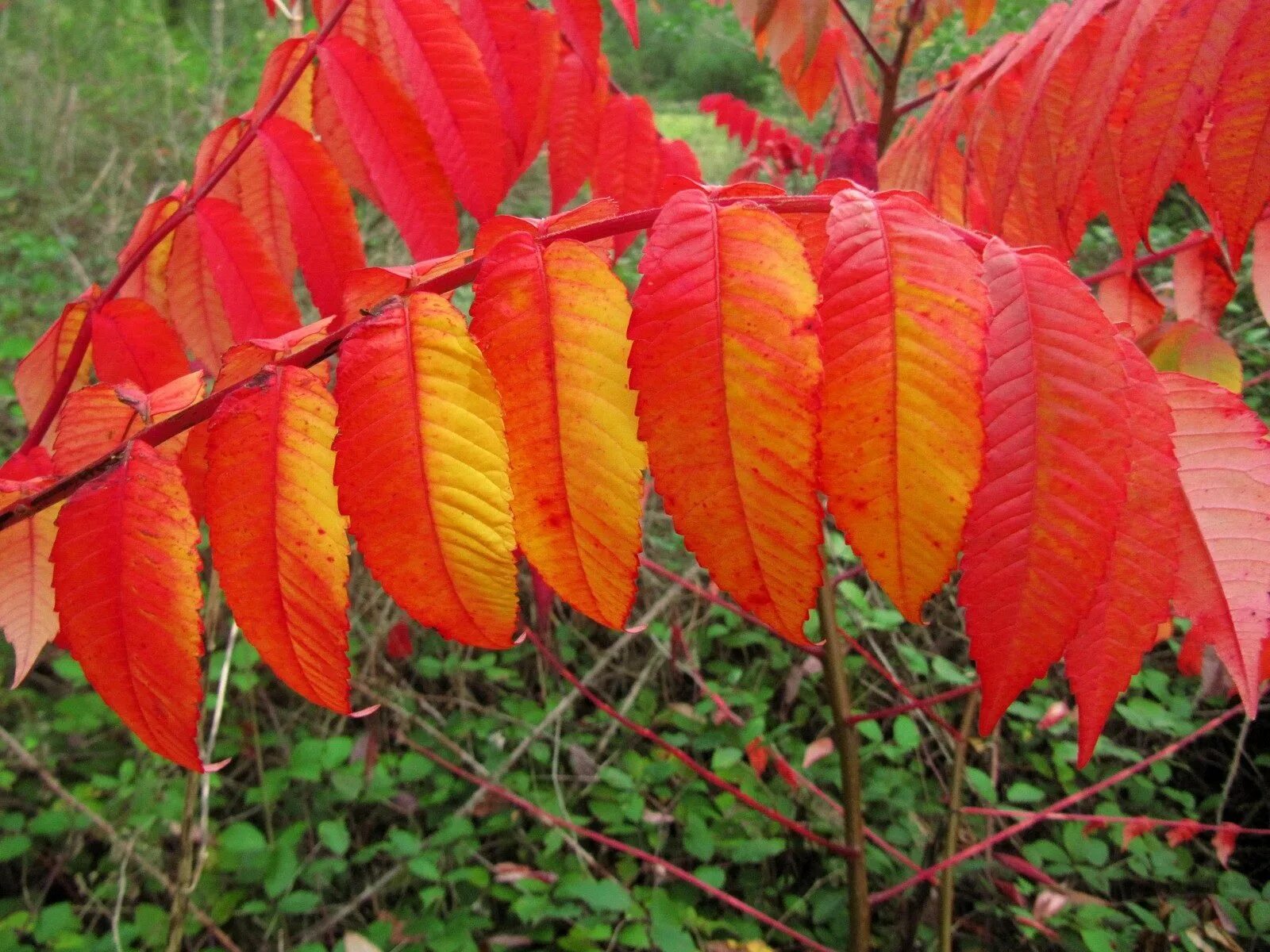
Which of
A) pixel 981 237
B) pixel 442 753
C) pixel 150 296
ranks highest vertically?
pixel 981 237

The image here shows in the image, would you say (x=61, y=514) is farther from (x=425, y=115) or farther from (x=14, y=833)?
(x=14, y=833)

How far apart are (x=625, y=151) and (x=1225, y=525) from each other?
87 cm

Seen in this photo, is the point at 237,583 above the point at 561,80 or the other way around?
the other way around

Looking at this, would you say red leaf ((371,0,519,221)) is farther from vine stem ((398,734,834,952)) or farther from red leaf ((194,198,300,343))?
vine stem ((398,734,834,952))

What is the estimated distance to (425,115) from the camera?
665 millimetres

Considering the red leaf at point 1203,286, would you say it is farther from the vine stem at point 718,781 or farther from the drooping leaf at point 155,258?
the drooping leaf at point 155,258

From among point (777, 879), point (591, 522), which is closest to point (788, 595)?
point (591, 522)

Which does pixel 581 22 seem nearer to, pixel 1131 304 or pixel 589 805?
pixel 1131 304

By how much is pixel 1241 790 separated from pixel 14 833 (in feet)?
8.90

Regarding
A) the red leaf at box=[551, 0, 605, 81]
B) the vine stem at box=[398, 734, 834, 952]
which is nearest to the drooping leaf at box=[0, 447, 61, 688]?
the red leaf at box=[551, 0, 605, 81]

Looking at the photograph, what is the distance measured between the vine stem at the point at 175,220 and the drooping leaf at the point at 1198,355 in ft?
2.78

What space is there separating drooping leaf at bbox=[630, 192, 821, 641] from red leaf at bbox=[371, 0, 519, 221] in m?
0.34

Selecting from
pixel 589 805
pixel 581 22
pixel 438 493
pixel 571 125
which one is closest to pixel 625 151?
pixel 571 125

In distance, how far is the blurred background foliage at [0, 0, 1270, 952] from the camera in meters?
1.51
